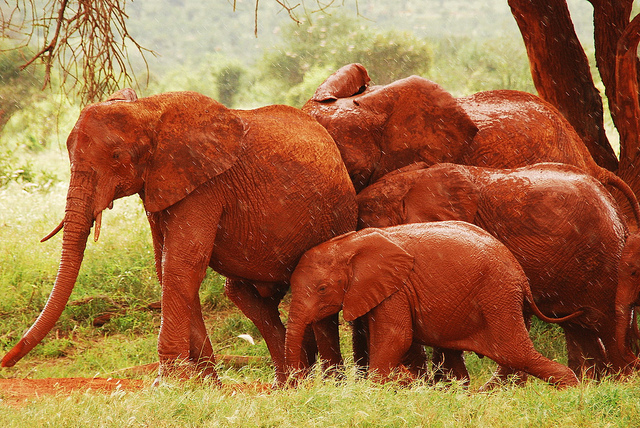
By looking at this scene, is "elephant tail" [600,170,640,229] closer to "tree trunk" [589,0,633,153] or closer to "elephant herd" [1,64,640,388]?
"elephant herd" [1,64,640,388]

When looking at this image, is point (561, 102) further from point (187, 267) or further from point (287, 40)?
point (287, 40)

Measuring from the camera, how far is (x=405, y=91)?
→ 6605 mm

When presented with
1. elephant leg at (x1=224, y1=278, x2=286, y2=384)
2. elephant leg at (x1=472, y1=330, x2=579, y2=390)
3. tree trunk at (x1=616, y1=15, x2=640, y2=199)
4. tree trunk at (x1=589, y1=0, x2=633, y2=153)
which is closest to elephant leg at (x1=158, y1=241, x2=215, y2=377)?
elephant leg at (x1=224, y1=278, x2=286, y2=384)

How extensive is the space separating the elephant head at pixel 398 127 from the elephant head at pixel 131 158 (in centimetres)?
133

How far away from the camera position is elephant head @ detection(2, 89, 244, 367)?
16.4 feet

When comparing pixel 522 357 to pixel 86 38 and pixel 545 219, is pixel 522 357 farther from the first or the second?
pixel 86 38

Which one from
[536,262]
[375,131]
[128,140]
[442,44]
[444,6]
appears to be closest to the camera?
[128,140]

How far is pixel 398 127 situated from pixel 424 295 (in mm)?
1827

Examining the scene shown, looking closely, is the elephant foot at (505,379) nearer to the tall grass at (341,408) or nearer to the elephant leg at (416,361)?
the elephant leg at (416,361)

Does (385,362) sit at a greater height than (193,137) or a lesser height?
lesser

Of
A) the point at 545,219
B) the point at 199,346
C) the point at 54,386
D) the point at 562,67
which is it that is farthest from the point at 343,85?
the point at 54,386

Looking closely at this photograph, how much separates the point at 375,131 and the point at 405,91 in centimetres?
43

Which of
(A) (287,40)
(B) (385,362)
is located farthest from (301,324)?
(A) (287,40)

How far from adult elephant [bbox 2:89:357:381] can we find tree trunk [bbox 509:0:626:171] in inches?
151
